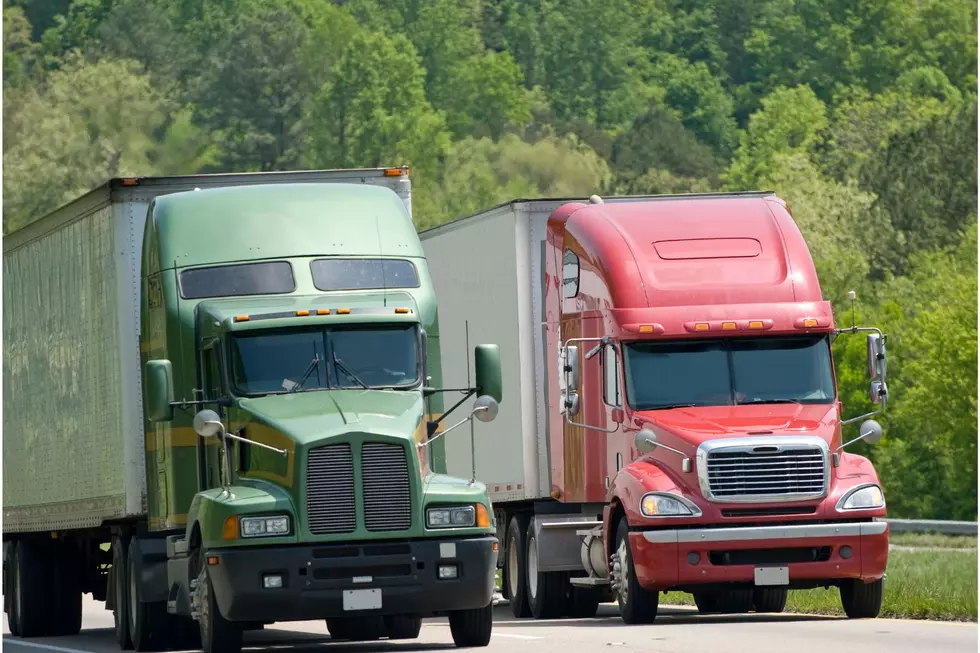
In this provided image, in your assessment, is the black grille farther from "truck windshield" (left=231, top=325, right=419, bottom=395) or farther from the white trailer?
the white trailer

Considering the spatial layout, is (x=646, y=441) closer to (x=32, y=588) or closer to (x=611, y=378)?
(x=611, y=378)

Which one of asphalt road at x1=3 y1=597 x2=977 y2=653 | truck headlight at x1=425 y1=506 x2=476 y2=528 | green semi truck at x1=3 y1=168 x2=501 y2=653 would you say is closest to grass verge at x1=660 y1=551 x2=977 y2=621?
asphalt road at x1=3 y1=597 x2=977 y2=653

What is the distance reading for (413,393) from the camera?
2069 cm

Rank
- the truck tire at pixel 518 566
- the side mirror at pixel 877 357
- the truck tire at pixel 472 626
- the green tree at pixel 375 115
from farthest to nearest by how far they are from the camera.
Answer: the green tree at pixel 375 115 → the truck tire at pixel 518 566 → the side mirror at pixel 877 357 → the truck tire at pixel 472 626

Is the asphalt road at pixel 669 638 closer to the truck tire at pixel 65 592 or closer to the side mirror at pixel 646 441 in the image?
the truck tire at pixel 65 592

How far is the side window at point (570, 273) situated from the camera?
2527cm

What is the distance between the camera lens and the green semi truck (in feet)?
65.0

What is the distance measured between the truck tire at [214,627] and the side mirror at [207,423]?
3.65ft

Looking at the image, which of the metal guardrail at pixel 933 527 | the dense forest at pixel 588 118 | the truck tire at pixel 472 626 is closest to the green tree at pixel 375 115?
the dense forest at pixel 588 118

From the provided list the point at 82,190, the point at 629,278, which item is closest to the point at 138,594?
the point at 629,278

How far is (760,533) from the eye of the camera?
22688 millimetres

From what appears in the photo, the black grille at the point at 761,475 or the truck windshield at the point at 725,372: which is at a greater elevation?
the truck windshield at the point at 725,372

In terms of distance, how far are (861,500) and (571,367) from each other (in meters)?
2.96

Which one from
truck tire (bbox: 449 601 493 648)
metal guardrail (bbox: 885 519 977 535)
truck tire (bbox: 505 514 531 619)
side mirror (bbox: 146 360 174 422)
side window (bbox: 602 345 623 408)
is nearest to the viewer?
side mirror (bbox: 146 360 174 422)
